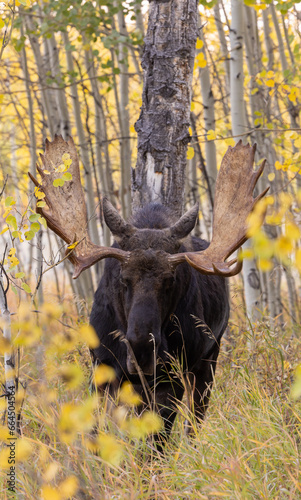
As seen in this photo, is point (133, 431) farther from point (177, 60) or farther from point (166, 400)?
point (177, 60)

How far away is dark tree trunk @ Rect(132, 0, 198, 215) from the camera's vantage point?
198 inches

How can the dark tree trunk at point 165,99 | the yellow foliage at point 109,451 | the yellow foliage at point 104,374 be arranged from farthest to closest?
1. the dark tree trunk at point 165,99
2. the yellow foliage at point 104,374
3. the yellow foliage at point 109,451

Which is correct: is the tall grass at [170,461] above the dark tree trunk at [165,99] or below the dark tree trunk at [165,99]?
below

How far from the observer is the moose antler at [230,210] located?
13.5 ft

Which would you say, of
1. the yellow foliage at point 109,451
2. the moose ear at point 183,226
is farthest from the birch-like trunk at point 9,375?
the moose ear at point 183,226

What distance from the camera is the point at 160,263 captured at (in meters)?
4.04

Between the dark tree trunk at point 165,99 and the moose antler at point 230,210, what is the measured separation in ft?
2.43

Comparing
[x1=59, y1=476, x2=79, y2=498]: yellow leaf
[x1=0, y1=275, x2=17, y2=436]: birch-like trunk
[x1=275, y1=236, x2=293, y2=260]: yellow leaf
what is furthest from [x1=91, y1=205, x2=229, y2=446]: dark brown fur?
[x1=275, y1=236, x2=293, y2=260]: yellow leaf

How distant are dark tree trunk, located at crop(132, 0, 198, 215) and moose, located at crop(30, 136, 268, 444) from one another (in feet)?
1.55

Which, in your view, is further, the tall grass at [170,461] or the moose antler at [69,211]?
the moose antler at [69,211]

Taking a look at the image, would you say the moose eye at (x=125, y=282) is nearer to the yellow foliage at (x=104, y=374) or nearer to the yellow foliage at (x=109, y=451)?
the yellow foliage at (x=104, y=374)

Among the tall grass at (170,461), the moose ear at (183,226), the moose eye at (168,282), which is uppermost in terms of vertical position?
the moose ear at (183,226)

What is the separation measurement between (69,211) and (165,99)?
142 cm

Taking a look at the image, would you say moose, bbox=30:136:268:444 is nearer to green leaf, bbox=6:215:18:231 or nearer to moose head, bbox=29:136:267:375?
moose head, bbox=29:136:267:375
